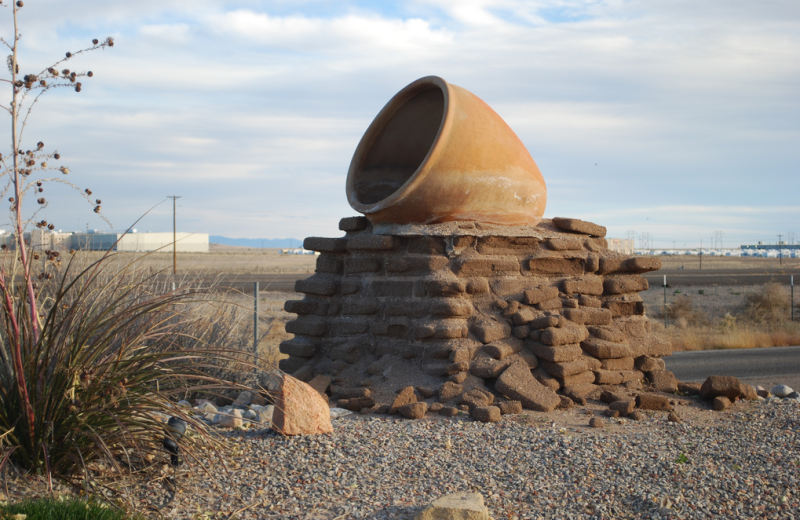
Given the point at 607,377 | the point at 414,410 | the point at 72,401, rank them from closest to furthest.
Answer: the point at 72,401 → the point at 414,410 → the point at 607,377

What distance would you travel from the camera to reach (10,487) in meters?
3.25

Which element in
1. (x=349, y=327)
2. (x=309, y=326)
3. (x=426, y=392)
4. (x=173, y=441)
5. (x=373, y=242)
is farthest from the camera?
(x=309, y=326)

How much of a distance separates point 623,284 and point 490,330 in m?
1.70

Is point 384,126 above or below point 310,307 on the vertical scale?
above

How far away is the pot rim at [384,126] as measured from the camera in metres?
5.94

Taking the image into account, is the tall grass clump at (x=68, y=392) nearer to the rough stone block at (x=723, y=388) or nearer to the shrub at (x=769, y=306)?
the rough stone block at (x=723, y=388)

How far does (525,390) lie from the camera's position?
533 cm

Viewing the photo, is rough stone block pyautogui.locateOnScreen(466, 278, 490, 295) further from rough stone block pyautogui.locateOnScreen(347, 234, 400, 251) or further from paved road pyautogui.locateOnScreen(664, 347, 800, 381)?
paved road pyautogui.locateOnScreen(664, 347, 800, 381)

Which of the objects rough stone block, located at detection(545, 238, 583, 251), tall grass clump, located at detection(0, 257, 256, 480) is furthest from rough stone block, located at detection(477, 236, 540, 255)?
tall grass clump, located at detection(0, 257, 256, 480)

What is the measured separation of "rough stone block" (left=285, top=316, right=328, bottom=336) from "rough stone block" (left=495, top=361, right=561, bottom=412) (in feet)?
6.18

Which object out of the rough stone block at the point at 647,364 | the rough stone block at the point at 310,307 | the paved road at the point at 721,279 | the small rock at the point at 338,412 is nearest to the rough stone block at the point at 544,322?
the rough stone block at the point at 647,364

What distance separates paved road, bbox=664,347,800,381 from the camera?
9968 millimetres

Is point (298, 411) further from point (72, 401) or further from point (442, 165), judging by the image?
point (442, 165)

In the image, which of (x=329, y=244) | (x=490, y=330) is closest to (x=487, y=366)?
(x=490, y=330)
